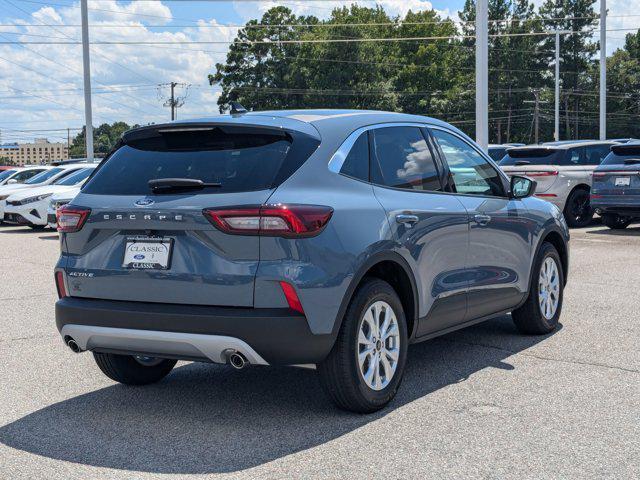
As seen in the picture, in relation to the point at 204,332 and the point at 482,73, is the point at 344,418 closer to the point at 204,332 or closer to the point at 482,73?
the point at 204,332

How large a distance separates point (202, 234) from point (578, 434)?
220 cm

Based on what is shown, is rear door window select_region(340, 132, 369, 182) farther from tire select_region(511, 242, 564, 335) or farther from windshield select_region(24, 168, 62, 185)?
windshield select_region(24, 168, 62, 185)

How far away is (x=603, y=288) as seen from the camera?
991 centimetres

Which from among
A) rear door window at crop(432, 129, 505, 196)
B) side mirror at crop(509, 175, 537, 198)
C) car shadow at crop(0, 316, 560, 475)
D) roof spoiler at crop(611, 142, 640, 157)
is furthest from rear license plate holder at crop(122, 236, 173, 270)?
roof spoiler at crop(611, 142, 640, 157)

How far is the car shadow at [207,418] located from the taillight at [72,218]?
108 centimetres

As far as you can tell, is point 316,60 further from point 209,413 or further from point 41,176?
point 209,413

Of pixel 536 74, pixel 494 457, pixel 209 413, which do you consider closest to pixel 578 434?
pixel 494 457

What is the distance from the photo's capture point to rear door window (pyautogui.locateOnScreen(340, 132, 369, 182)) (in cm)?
513

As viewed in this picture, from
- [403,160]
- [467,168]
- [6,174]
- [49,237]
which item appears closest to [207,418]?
[403,160]

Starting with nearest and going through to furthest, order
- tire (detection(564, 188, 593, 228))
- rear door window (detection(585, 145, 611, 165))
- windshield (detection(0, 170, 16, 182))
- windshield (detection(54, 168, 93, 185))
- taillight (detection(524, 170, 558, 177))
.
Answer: taillight (detection(524, 170, 558, 177))
tire (detection(564, 188, 593, 228))
rear door window (detection(585, 145, 611, 165))
windshield (detection(54, 168, 93, 185))
windshield (detection(0, 170, 16, 182))

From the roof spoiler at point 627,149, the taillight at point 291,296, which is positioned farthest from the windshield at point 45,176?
the taillight at point 291,296

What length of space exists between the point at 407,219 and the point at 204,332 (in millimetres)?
1455

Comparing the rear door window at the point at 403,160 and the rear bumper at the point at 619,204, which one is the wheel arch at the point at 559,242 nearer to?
the rear door window at the point at 403,160

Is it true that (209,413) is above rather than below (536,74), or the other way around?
below
